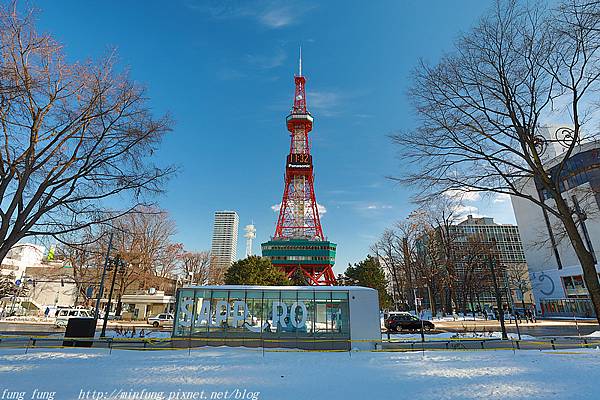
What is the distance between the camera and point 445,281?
37.4 m

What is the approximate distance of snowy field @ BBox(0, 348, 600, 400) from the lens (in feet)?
20.2

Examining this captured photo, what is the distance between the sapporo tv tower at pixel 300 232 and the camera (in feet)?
199

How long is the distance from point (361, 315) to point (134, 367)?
373 inches

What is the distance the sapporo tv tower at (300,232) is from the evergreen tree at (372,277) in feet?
55.5

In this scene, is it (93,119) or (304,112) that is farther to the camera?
(304,112)

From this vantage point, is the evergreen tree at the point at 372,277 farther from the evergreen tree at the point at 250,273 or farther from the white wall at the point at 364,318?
the white wall at the point at 364,318

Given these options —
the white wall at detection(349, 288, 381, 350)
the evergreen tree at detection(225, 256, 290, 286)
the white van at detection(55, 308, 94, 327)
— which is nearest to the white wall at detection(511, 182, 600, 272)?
the evergreen tree at detection(225, 256, 290, 286)

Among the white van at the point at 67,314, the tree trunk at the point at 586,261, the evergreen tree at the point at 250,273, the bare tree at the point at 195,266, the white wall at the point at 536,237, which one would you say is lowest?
the white van at the point at 67,314

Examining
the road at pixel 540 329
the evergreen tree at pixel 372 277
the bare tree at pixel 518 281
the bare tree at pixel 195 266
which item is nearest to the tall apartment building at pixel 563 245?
the bare tree at pixel 518 281

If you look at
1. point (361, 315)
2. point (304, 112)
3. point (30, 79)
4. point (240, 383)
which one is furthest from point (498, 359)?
point (304, 112)

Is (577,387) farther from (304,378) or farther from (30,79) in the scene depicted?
(30,79)

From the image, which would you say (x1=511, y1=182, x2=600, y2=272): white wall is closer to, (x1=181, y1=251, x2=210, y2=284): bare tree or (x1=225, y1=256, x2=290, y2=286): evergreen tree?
(x1=225, y1=256, x2=290, y2=286): evergreen tree

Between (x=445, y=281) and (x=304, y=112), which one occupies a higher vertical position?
(x=304, y=112)

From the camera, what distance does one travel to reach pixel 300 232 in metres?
62.9
